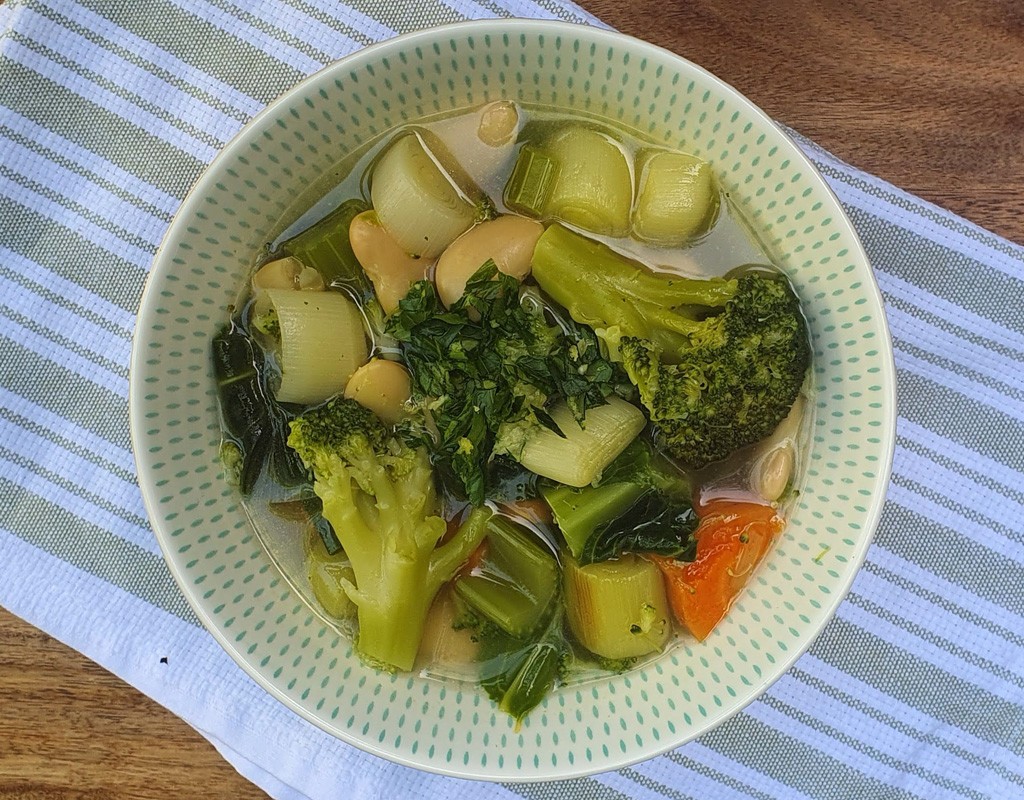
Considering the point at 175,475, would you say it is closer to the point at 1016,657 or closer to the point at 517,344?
the point at 517,344

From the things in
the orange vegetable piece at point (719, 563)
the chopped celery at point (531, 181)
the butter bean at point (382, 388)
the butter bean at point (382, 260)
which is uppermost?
the chopped celery at point (531, 181)

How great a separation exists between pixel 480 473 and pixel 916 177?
1075mm

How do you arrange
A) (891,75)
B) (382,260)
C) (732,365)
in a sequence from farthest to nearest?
(891,75), (382,260), (732,365)

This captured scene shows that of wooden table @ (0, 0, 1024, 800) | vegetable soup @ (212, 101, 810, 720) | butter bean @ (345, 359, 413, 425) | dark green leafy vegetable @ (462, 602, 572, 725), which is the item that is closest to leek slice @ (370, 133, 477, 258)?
vegetable soup @ (212, 101, 810, 720)

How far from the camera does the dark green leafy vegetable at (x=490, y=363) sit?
1.43 m

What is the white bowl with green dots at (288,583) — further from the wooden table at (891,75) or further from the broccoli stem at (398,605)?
the wooden table at (891,75)

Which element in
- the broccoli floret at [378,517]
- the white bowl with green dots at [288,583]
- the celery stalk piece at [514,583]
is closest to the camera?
the white bowl with green dots at [288,583]

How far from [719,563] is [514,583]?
399mm

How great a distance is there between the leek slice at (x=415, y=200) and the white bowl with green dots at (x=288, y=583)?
65 mm

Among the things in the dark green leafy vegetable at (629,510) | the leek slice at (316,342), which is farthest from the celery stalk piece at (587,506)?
the leek slice at (316,342)

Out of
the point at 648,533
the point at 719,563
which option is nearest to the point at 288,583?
the point at 648,533

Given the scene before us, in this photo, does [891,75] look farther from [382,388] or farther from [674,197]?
[382,388]

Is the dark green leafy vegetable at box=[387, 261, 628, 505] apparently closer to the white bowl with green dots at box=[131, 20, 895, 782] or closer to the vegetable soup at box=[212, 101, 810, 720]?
the vegetable soup at box=[212, 101, 810, 720]

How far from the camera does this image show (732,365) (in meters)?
1.38
